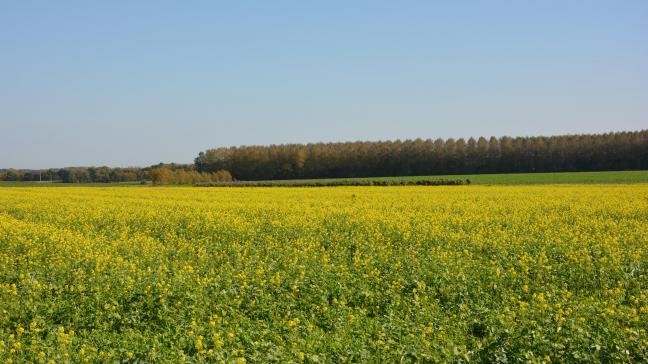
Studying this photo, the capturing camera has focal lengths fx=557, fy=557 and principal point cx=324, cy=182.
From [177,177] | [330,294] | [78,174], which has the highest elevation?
[78,174]

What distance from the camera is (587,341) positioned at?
6355 mm

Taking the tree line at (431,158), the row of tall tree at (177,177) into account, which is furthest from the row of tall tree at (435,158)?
the row of tall tree at (177,177)

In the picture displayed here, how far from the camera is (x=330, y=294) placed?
9453 mm

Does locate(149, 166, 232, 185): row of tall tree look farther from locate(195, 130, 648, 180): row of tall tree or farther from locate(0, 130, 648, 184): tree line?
locate(195, 130, 648, 180): row of tall tree

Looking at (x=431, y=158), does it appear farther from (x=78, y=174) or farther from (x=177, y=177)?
(x=78, y=174)

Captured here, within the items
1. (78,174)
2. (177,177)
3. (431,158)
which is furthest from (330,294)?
(78,174)

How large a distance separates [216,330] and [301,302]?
72.8 inches

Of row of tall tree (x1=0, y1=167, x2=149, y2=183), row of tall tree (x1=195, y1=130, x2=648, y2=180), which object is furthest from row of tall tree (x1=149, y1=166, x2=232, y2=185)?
row of tall tree (x1=0, y1=167, x2=149, y2=183)

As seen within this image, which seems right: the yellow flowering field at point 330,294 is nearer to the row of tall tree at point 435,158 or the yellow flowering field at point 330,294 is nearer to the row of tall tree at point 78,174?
the row of tall tree at point 435,158

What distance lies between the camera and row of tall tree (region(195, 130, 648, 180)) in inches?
3585

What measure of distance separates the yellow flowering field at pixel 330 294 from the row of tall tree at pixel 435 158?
78042 mm

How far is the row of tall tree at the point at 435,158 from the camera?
9106 cm

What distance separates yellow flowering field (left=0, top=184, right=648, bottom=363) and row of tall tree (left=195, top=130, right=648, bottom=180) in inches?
3073

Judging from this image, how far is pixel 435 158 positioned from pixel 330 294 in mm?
88064
